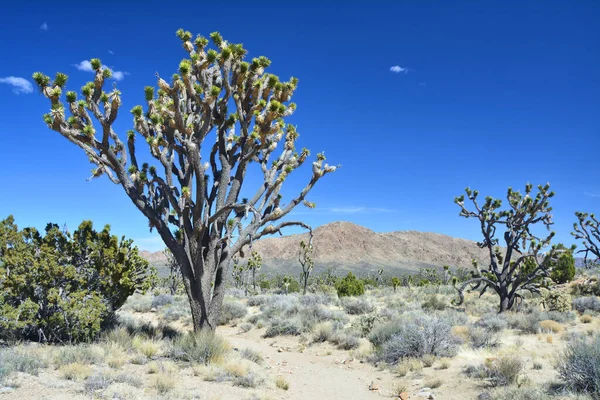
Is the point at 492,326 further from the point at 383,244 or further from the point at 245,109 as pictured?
the point at 383,244

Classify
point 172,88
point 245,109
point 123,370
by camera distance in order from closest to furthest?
point 123,370, point 172,88, point 245,109

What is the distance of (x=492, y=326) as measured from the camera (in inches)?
549

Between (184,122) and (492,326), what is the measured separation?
12.0 m

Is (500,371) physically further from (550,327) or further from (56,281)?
(56,281)

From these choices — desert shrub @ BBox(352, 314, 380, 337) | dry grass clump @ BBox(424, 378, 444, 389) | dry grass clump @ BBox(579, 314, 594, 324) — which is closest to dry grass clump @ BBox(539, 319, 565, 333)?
dry grass clump @ BBox(579, 314, 594, 324)

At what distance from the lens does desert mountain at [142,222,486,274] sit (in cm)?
13250

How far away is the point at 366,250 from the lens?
144m

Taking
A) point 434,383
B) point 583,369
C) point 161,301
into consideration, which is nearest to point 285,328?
point 434,383

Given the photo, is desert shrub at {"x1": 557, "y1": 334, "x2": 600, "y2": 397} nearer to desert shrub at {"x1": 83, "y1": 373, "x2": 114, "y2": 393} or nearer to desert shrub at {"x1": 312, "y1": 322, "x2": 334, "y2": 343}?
desert shrub at {"x1": 83, "y1": 373, "x2": 114, "y2": 393}

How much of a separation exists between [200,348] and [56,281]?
12.2 feet

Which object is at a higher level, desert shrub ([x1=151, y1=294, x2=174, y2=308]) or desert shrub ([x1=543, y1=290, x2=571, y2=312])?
desert shrub ([x1=151, y1=294, x2=174, y2=308])

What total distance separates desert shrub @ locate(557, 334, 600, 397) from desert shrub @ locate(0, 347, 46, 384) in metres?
8.82

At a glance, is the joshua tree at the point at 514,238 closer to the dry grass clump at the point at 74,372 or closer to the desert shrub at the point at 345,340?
the desert shrub at the point at 345,340

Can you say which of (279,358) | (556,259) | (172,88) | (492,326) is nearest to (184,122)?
(172,88)
